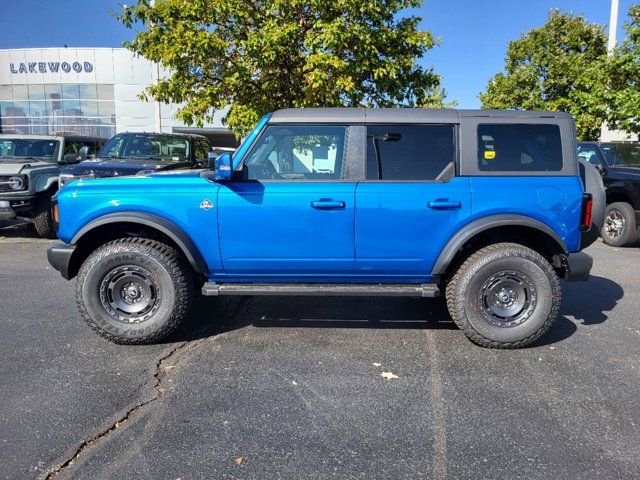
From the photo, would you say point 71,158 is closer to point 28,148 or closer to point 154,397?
point 28,148

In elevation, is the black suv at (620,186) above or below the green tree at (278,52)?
below

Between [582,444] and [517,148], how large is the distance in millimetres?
2341

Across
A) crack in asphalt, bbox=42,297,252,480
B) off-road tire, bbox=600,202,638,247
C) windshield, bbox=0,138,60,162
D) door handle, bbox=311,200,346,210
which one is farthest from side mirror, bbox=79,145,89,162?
off-road tire, bbox=600,202,638,247

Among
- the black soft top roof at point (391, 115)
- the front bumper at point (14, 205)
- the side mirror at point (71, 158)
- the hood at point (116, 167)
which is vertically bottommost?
the front bumper at point (14, 205)

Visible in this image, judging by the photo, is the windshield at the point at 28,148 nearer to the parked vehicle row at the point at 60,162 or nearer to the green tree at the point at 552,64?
the parked vehicle row at the point at 60,162

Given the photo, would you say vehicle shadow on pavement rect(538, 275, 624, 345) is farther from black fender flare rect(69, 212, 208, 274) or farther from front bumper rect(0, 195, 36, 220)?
front bumper rect(0, 195, 36, 220)

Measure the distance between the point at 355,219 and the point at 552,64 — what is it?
16.1 m

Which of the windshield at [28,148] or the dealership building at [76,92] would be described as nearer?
the windshield at [28,148]

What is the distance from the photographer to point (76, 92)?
36531 mm

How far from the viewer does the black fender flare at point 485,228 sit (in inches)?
153

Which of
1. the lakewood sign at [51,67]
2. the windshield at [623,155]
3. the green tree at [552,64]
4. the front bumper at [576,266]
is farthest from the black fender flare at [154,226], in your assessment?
the lakewood sign at [51,67]

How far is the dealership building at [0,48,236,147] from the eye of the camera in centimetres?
3575

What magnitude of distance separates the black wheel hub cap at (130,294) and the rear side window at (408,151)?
2.09 meters

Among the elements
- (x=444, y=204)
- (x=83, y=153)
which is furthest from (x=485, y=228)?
(x=83, y=153)
